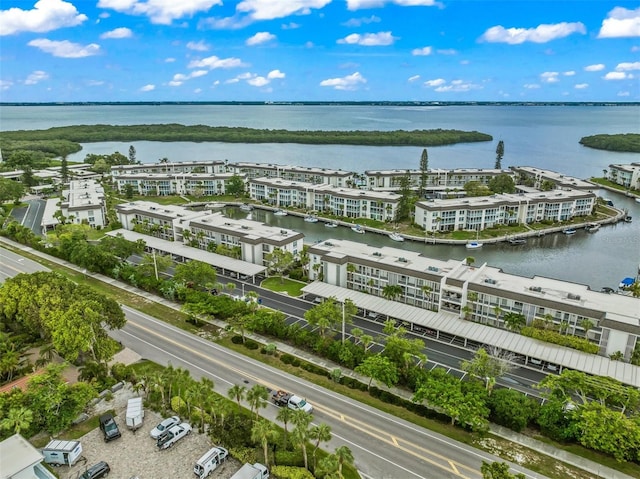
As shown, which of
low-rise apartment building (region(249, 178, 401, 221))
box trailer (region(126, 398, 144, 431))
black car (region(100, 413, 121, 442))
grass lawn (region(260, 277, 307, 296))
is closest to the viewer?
Result: black car (region(100, 413, 121, 442))

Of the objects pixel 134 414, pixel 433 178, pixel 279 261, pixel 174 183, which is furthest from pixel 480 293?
pixel 174 183

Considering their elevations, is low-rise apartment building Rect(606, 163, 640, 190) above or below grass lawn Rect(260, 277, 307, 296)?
above

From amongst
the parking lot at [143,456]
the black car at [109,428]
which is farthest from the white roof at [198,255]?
the parking lot at [143,456]

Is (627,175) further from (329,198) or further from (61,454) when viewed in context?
(61,454)

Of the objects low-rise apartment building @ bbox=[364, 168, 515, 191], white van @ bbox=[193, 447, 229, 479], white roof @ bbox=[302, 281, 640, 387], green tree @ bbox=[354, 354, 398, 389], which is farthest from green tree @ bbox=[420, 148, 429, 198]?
white van @ bbox=[193, 447, 229, 479]

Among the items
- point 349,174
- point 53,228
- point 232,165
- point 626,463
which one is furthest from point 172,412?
point 232,165

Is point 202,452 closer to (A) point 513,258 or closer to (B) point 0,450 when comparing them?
(B) point 0,450

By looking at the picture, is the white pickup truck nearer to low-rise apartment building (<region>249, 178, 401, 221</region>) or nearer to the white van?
the white van

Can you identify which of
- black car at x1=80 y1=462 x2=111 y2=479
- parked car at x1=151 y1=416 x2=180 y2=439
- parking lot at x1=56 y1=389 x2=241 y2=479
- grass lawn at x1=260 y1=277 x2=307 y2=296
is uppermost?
grass lawn at x1=260 y1=277 x2=307 y2=296
